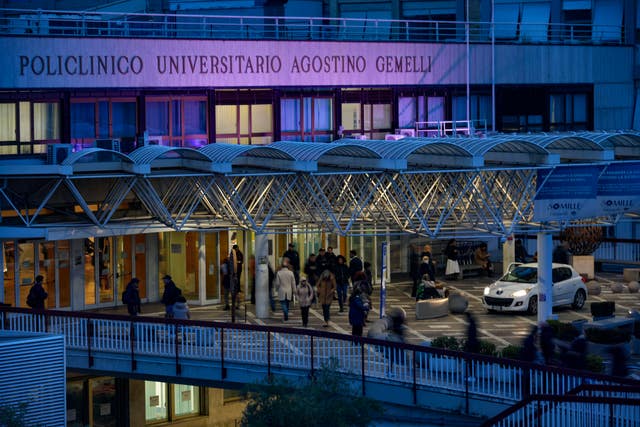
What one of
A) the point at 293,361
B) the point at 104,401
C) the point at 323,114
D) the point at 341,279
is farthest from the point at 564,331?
the point at 323,114

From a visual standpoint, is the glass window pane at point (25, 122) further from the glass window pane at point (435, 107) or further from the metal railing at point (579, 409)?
the metal railing at point (579, 409)

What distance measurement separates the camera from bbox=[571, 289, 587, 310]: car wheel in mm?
40344

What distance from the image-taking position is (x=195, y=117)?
147 ft

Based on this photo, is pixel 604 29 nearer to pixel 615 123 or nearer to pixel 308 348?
pixel 615 123

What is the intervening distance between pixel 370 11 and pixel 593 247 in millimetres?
16063

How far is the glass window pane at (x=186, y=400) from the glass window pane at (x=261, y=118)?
10.5m

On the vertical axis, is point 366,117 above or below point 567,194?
above

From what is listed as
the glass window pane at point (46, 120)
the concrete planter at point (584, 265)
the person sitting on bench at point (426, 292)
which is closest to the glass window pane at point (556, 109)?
the concrete planter at point (584, 265)

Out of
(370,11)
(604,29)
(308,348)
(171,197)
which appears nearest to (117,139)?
(171,197)

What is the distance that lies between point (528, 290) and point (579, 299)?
2.01 m

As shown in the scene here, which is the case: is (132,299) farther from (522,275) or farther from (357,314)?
(522,275)

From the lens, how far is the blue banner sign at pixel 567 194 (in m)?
36.4

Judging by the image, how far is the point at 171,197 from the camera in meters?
39.2

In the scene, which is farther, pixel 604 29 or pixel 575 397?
pixel 604 29
